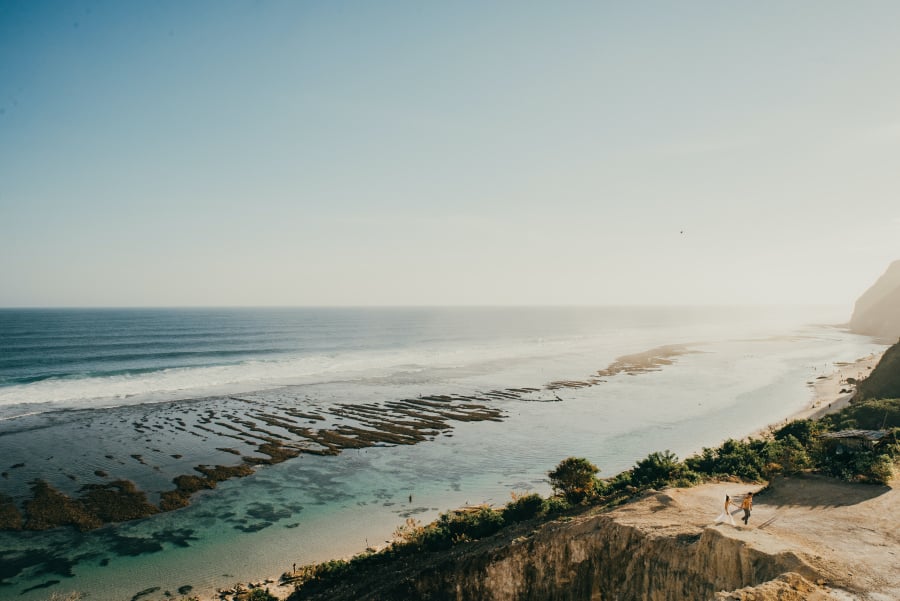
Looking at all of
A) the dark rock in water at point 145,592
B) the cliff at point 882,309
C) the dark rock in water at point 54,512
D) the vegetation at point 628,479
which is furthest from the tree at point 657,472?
the cliff at point 882,309

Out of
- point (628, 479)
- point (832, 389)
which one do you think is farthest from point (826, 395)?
point (628, 479)

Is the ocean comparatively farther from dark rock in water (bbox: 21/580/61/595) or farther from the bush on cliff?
the bush on cliff

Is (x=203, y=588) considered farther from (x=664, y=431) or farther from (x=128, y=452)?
(x=664, y=431)

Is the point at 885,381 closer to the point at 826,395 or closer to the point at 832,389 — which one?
the point at 826,395

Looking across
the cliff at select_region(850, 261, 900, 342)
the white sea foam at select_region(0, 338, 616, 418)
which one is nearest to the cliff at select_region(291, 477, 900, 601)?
the white sea foam at select_region(0, 338, 616, 418)

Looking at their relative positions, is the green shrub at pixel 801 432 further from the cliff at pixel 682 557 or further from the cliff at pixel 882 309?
the cliff at pixel 882 309

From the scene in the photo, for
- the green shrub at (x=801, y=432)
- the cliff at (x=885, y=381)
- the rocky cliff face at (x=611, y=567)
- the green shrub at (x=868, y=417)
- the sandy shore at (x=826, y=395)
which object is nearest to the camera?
the rocky cliff face at (x=611, y=567)
